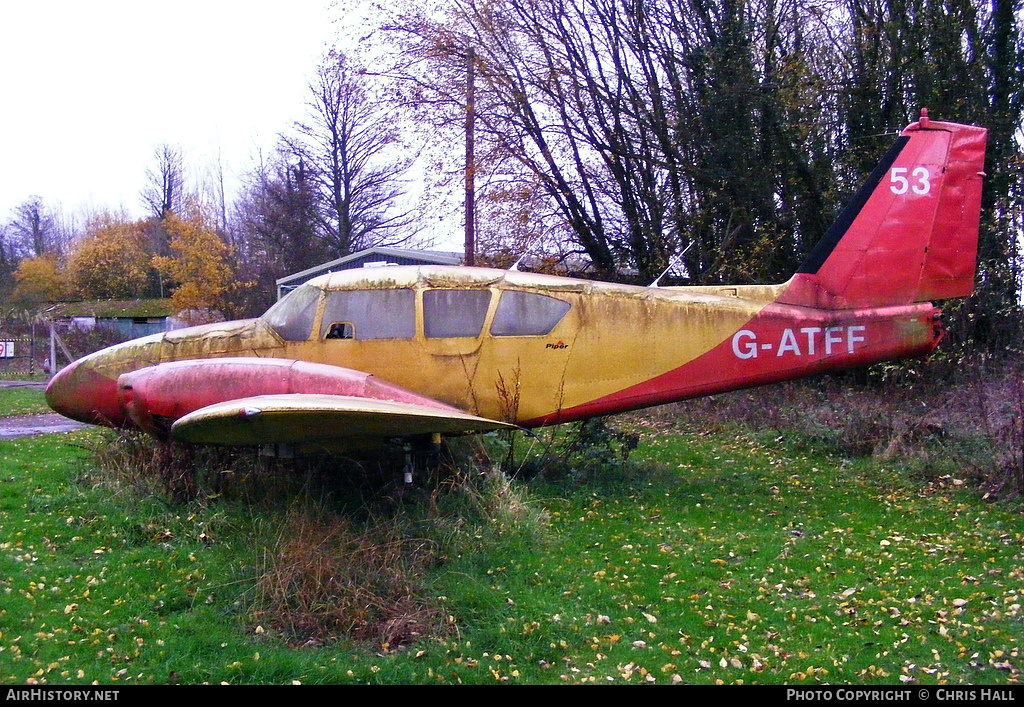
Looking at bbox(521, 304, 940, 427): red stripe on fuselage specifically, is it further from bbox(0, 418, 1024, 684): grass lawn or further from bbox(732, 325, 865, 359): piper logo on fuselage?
bbox(0, 418, 1024, 684): grass lawn

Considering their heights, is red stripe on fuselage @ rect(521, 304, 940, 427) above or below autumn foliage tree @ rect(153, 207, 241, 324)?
below

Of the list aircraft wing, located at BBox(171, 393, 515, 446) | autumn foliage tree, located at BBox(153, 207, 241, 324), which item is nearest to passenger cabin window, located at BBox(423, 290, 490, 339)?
aircraft wing, located at BBox(171, 393, 515, 446)

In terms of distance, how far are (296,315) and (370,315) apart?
2.59ft

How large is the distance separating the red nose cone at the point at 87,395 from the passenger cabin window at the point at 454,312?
3233 mm

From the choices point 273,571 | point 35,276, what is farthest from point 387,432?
point 35,276

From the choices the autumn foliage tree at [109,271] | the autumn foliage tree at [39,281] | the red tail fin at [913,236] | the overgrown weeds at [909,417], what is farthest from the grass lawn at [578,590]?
the autumn foliage tree at [109,271]

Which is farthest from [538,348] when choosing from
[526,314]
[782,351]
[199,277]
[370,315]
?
[199,277]

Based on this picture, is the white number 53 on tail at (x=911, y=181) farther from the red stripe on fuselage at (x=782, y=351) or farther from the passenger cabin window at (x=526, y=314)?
the passenger cabin window at (x=526, y=314)

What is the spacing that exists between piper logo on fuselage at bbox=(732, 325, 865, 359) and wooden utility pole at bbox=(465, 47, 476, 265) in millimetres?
11297

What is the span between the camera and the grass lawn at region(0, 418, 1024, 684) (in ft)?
14.7

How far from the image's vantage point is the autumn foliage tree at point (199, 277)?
107 feet

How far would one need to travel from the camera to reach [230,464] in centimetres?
773
